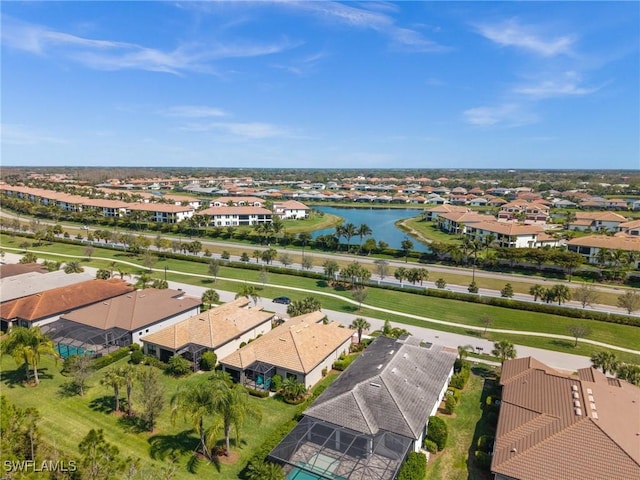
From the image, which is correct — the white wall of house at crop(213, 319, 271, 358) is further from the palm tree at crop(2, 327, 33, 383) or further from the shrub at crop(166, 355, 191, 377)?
the palm tree at crop(2, 327, 33, 383)

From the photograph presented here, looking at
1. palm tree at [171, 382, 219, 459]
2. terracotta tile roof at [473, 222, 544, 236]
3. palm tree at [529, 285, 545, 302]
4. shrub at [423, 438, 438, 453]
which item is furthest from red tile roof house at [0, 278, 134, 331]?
terracotta tile roof at [473, 222, 544, 236]

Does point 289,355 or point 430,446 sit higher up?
point 289,355

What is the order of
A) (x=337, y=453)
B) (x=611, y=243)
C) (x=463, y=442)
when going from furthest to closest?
(x=611, y=243)
(x=463, y=442)
(x=337, y=453)

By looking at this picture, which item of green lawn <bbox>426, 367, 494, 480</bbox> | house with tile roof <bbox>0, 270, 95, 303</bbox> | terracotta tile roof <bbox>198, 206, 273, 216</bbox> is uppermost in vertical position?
terracotta tile roof <bbox>198, 206, 273, 216</bbox>

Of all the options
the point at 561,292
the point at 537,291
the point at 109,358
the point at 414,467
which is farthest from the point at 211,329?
the point at 561,292

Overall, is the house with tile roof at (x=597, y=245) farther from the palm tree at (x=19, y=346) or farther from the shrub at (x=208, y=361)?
the palm tree at (x=19, y=346)

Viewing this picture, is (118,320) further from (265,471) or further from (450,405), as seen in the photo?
(450,405)
